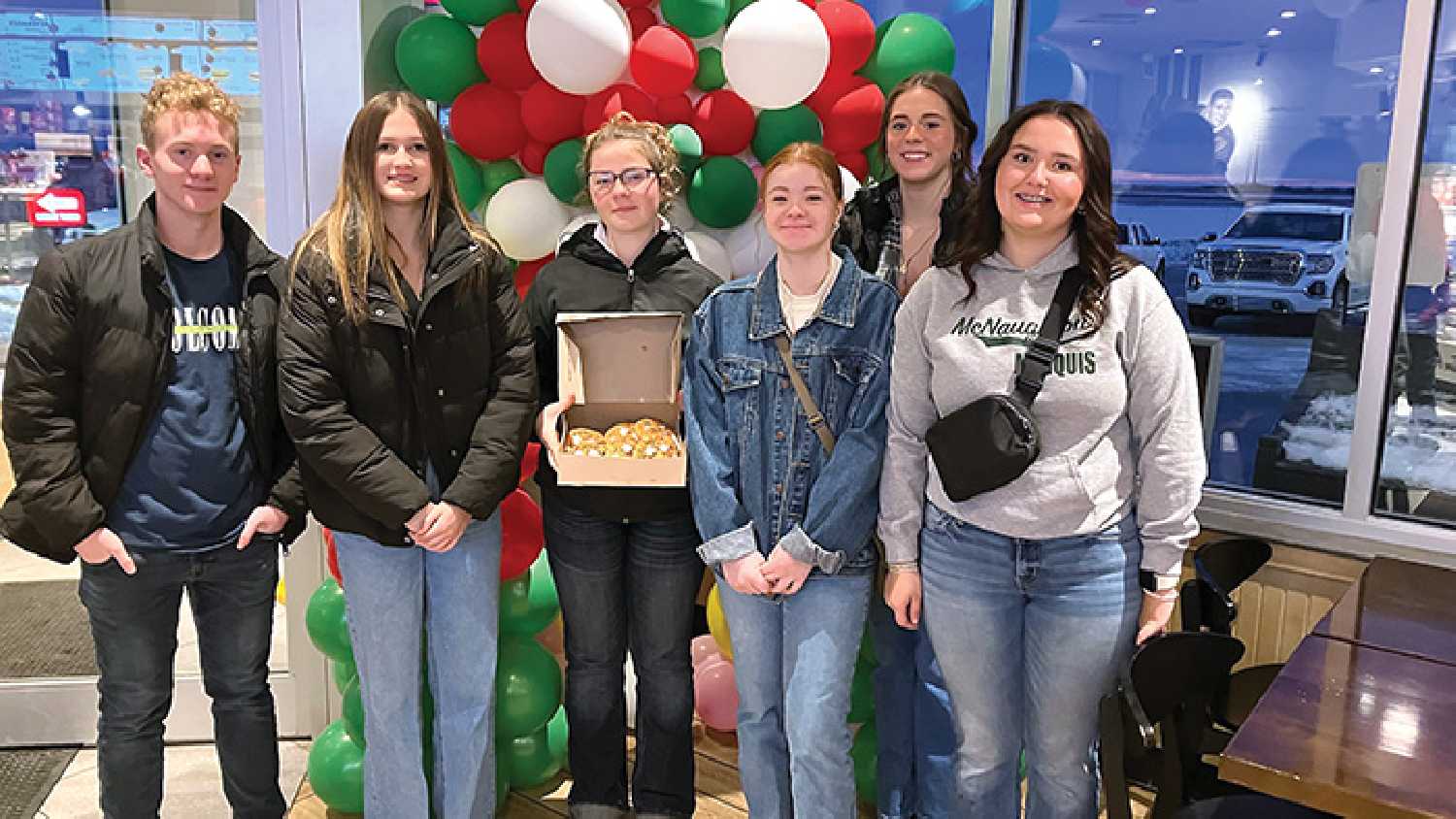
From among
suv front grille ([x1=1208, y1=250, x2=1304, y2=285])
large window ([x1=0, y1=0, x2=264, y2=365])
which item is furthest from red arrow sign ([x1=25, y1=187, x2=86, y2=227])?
suv front grille ([x1=1208, y1=250, x2=1304, y2=285])

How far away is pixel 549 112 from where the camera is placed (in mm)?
2443

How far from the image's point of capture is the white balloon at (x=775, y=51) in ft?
7.76

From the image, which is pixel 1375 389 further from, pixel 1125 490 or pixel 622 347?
pixel 622 347

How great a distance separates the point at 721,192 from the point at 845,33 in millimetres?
490

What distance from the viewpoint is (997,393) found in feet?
5.75

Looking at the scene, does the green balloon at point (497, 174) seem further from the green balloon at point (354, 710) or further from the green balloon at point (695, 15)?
the green balloon at point (354, 710)

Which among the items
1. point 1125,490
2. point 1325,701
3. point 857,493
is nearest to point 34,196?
point 857,493

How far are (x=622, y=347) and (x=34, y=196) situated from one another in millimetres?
1759

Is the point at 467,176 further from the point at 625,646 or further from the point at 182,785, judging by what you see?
the point at 182,785

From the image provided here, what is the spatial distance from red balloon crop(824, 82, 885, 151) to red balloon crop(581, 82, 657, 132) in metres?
0.46

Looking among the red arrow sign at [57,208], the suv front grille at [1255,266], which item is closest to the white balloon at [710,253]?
the red arrow sign at [57,208]

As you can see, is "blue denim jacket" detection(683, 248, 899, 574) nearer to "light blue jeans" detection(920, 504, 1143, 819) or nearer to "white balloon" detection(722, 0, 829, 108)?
"light blue jeans" detection(920, 504, 1143, 819)

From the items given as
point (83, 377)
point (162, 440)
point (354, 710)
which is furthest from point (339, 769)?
point (83, 377)

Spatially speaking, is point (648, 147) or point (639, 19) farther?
point (639, 19)
